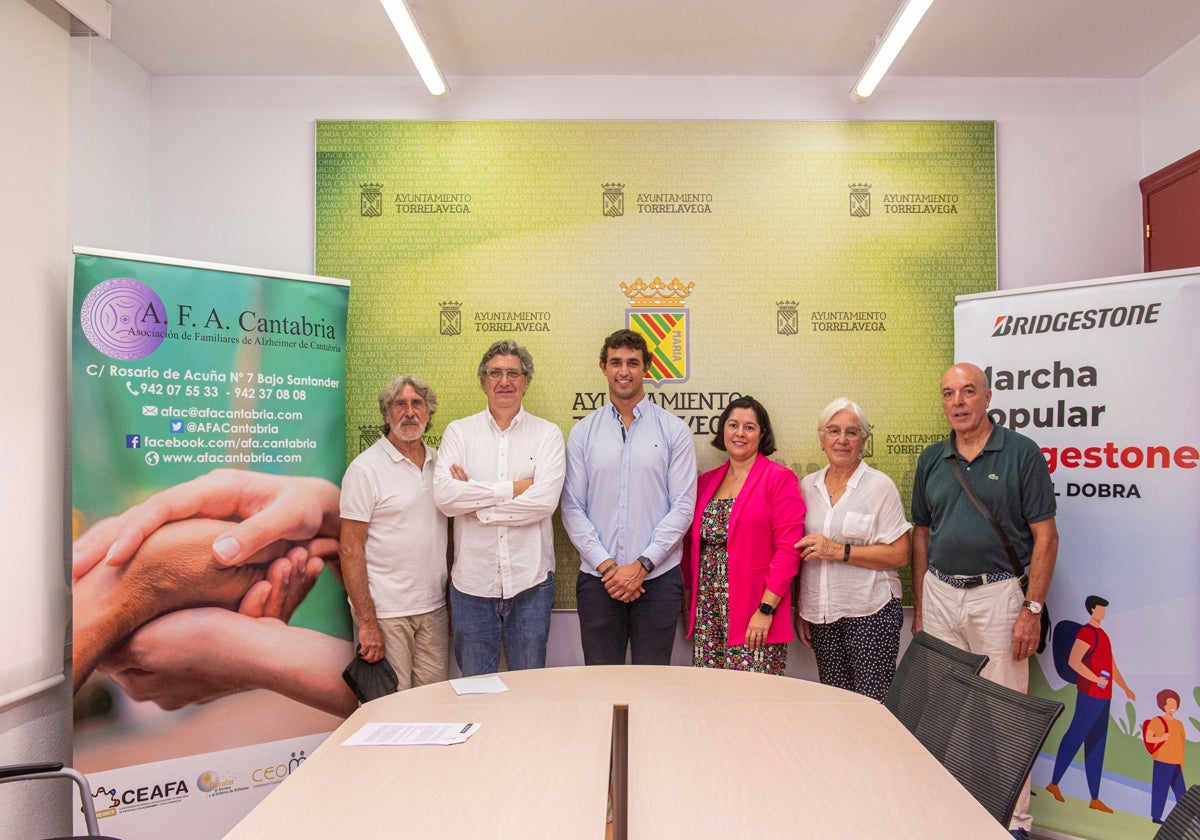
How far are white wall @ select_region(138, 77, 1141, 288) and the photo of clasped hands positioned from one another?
139 cm

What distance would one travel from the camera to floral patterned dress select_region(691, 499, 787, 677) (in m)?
3.42

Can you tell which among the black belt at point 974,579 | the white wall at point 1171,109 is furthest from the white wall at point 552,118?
the black belt at point 974,579

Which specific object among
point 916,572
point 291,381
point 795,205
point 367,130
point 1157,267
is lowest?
point 916,572

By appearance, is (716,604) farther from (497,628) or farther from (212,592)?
(212,592)

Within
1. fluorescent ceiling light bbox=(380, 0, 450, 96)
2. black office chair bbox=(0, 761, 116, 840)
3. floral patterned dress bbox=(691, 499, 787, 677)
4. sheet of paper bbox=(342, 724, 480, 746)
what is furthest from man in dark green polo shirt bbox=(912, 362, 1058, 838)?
black office chair bbox=(0, 761, 116, 840)

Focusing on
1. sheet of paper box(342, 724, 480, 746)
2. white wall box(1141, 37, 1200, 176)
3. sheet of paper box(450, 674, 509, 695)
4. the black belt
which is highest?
white wall box(1141, 37, 1200, 176)

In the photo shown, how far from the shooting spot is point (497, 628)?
349 centimetres

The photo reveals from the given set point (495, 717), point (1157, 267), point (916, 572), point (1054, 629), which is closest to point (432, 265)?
point (495, 717)

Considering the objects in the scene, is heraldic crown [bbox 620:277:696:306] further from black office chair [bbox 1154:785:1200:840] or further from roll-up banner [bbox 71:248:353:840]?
black office chair [bbox 1154:785:1200:840]

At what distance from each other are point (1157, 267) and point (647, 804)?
3.93m

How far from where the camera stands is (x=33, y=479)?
300 centimetres

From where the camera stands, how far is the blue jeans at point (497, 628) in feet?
11.3

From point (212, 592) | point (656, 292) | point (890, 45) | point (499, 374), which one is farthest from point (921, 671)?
point (212, 592)

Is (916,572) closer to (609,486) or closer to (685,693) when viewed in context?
(609,486)
